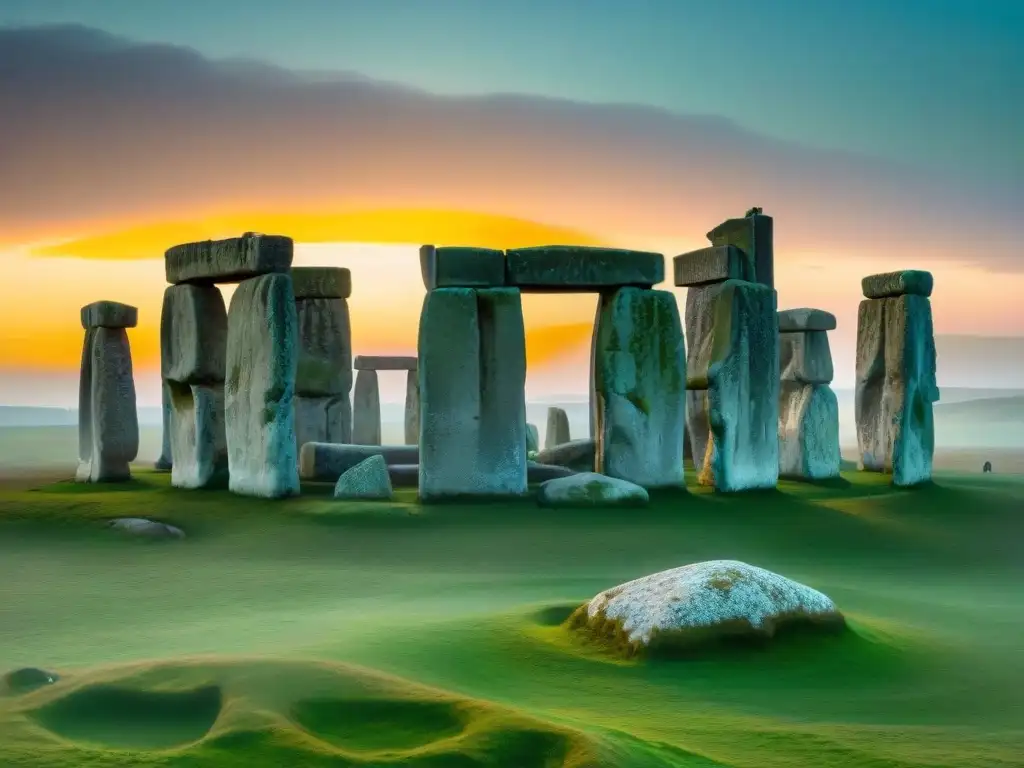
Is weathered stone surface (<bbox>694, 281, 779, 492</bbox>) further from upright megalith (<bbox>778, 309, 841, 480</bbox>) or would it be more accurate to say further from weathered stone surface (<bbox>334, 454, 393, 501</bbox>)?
weathered stone surface (<bbox>334, 454, 393, 501</bbox>)

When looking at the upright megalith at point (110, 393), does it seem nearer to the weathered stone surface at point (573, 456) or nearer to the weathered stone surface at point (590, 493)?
the weathered stone surface at point (573, 456)

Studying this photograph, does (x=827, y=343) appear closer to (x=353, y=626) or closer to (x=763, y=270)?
(x=763, y=270)

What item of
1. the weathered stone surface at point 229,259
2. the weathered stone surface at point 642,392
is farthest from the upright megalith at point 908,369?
the weathered stone surface at point 229,259

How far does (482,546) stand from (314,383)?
34.6 ft

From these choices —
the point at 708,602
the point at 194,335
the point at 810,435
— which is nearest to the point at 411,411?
the point at 810,435

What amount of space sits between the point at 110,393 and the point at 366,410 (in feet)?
35.9

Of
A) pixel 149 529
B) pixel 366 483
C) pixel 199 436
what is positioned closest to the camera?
pixel 149 529

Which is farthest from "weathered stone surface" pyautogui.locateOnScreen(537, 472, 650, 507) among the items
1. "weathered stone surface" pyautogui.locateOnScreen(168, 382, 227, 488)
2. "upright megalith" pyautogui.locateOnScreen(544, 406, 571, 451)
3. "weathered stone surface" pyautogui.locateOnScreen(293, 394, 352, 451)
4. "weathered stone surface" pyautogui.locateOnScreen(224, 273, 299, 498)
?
"upright megalith" pyautogui.locateOnScreen(544, 406, 571, 451)

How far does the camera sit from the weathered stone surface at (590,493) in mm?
15703

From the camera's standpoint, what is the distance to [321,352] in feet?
77.6

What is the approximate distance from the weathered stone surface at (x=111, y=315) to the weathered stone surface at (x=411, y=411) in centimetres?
977

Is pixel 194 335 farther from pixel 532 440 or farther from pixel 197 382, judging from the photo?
pixel 532 440

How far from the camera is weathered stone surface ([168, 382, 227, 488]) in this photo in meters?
17.9

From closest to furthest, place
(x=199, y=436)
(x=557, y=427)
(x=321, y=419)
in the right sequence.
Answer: (x=199, y=436)
(x=321, y=419)
(x=557, y=427)
